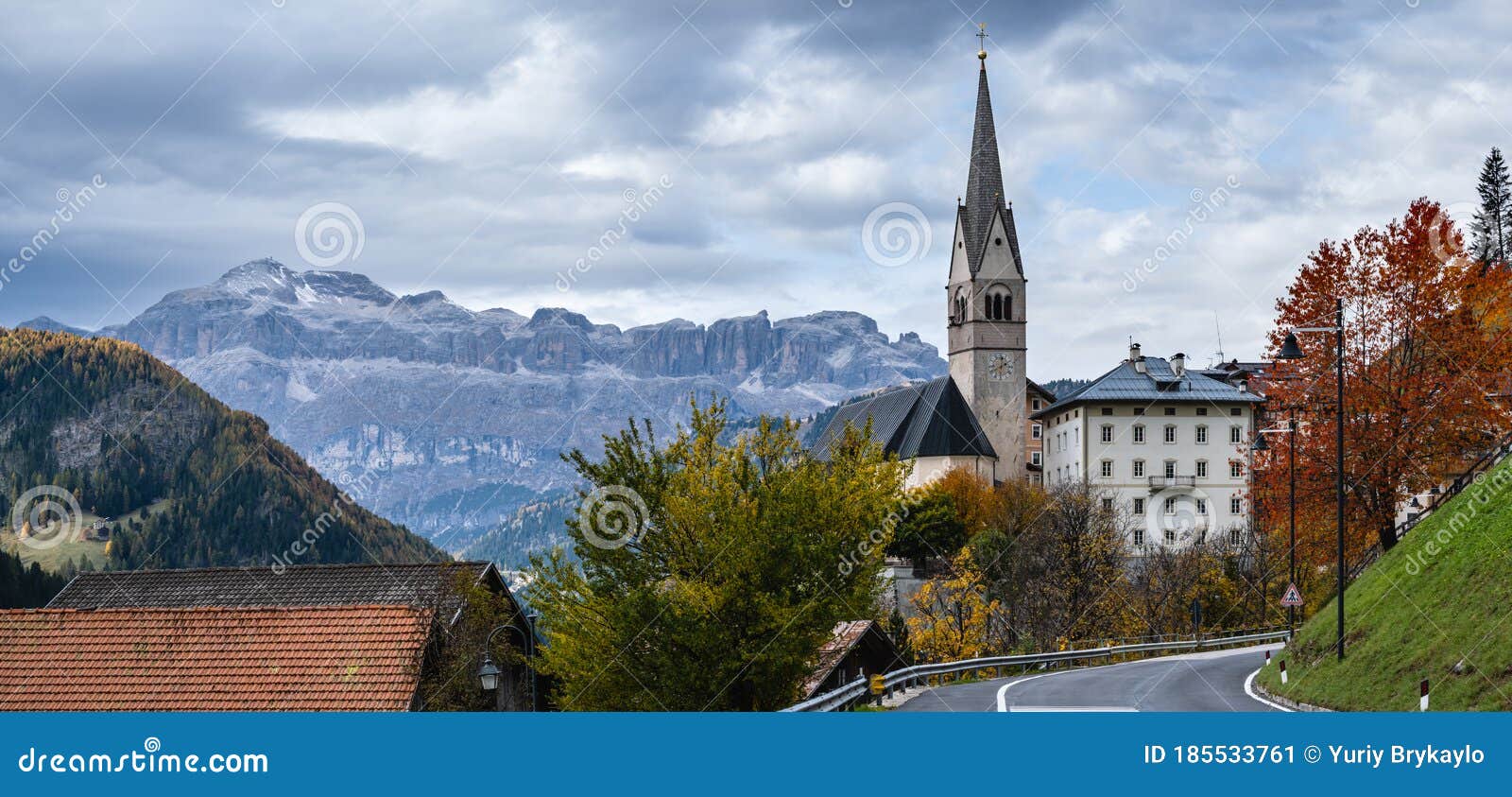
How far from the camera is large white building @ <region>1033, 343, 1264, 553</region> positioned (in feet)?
355

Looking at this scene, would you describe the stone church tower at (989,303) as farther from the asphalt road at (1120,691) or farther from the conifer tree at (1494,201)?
the asphalt road at (1120,691)

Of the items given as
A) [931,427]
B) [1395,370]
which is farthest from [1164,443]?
[1395,370]

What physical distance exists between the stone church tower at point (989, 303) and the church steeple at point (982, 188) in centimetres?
8

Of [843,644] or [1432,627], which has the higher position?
[1432,627]

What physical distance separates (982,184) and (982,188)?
1.23 ft

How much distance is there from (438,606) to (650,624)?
6489mm

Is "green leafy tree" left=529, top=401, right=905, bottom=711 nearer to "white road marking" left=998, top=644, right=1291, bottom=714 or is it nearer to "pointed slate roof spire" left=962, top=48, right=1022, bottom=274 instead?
"white road marking" left=998, top=644, right=1291, bottom=714

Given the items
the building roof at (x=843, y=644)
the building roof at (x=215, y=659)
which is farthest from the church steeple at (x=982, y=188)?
the building roof at (x=215, y=659)

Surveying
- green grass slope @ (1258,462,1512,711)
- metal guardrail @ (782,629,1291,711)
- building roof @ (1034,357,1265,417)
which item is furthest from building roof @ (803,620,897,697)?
building roof @ (1034,357,1265,417)

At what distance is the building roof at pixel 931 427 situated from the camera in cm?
11754

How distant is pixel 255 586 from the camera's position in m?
51.2

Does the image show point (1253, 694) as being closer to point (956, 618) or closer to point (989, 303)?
point (956, 618)

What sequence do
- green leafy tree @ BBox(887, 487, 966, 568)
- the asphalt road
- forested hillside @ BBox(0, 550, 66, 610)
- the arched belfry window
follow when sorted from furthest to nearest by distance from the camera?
1. the arched belfry window
2. forested hillside @ BBox(0, 550, 66, 610)
3. green leafy tree @ BBox(887, 487, 966, 568)
4. the asphalt road

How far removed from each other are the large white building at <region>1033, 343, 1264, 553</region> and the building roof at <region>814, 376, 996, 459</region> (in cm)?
1031
